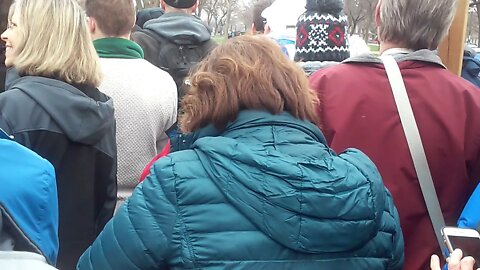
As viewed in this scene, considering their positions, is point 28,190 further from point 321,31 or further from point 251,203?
point 321,31

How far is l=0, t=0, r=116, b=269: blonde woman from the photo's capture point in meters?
2.86

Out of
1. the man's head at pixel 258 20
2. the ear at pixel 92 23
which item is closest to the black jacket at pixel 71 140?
the ear at pixel 92 23

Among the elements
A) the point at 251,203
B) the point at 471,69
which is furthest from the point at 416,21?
the point at 471,69

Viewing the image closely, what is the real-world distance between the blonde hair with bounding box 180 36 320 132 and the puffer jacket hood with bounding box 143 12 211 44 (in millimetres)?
2040

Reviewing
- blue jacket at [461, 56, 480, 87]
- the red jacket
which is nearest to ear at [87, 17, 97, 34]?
the red jacket

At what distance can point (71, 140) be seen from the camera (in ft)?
9.70

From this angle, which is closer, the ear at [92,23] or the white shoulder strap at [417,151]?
the white shoulder strap at [417,151]

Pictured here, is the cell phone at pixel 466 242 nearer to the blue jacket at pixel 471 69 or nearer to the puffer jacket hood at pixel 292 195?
the puffer jacket hood at pixel 292 195

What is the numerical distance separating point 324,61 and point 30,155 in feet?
7.85

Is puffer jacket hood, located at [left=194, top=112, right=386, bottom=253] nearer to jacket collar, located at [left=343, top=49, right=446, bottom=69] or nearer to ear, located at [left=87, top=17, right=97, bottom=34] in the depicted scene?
jacket collar, located at [left=343, top=49, right=446, bottom=69]

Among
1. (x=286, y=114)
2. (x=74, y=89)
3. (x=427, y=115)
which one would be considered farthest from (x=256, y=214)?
(x=74, y=89)

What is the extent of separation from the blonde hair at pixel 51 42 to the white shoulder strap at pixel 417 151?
1.29 metres

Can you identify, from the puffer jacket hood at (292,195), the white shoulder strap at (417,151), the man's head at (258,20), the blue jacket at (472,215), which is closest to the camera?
the puffer jacket hood at (292,195)

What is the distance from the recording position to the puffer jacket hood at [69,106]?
2875mm
